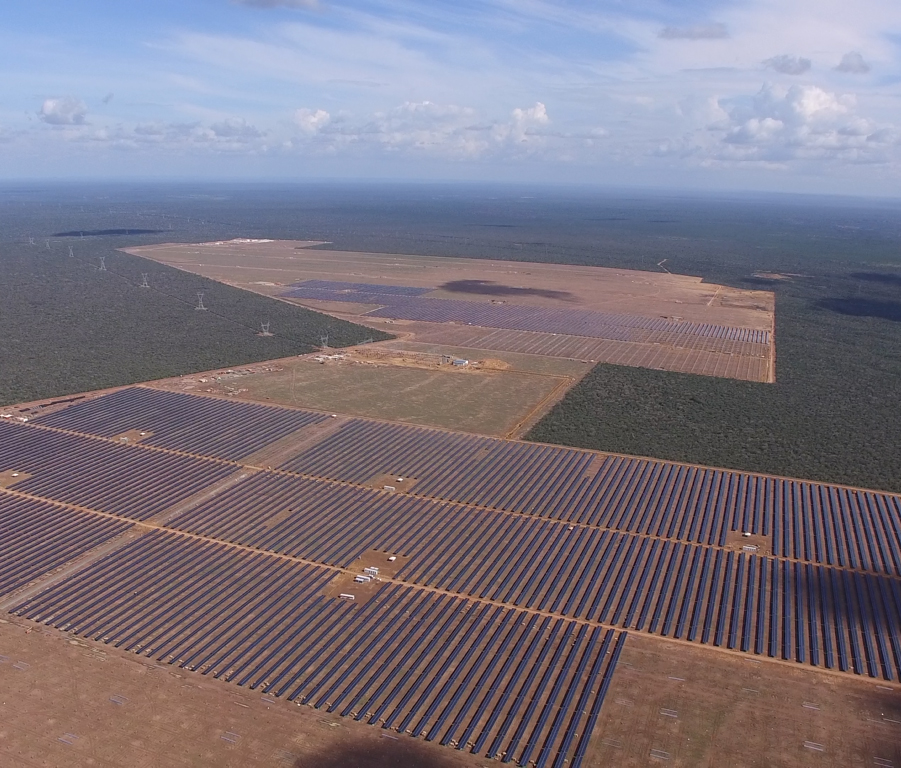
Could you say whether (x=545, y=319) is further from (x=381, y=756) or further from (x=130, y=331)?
(x=381, y=756)

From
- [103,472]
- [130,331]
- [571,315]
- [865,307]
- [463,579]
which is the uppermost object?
[865,307]

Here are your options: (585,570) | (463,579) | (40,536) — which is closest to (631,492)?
(585,570)

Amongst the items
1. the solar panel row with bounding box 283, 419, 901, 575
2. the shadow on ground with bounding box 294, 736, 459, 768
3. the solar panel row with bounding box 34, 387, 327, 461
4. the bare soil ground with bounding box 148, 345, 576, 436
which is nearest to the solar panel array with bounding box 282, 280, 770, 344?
the bare soil ground with bounding box 148, 345, 576, 436

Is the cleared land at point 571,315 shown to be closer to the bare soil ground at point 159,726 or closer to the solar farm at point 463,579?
the solar farm at point 463,579

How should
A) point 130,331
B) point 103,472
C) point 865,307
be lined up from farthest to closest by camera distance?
point 865,307 < point 130,331 < point 103,472

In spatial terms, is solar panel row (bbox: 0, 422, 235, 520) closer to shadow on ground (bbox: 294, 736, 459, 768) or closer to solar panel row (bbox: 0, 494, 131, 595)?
solar panel row (bbox: 0, 494, 131, 595)

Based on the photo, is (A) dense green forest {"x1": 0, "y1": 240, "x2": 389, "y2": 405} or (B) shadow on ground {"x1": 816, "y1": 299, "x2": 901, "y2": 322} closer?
(A) dense green forest {"x1": 0, "y1": 240, "x2": 389, "y2": 405}
